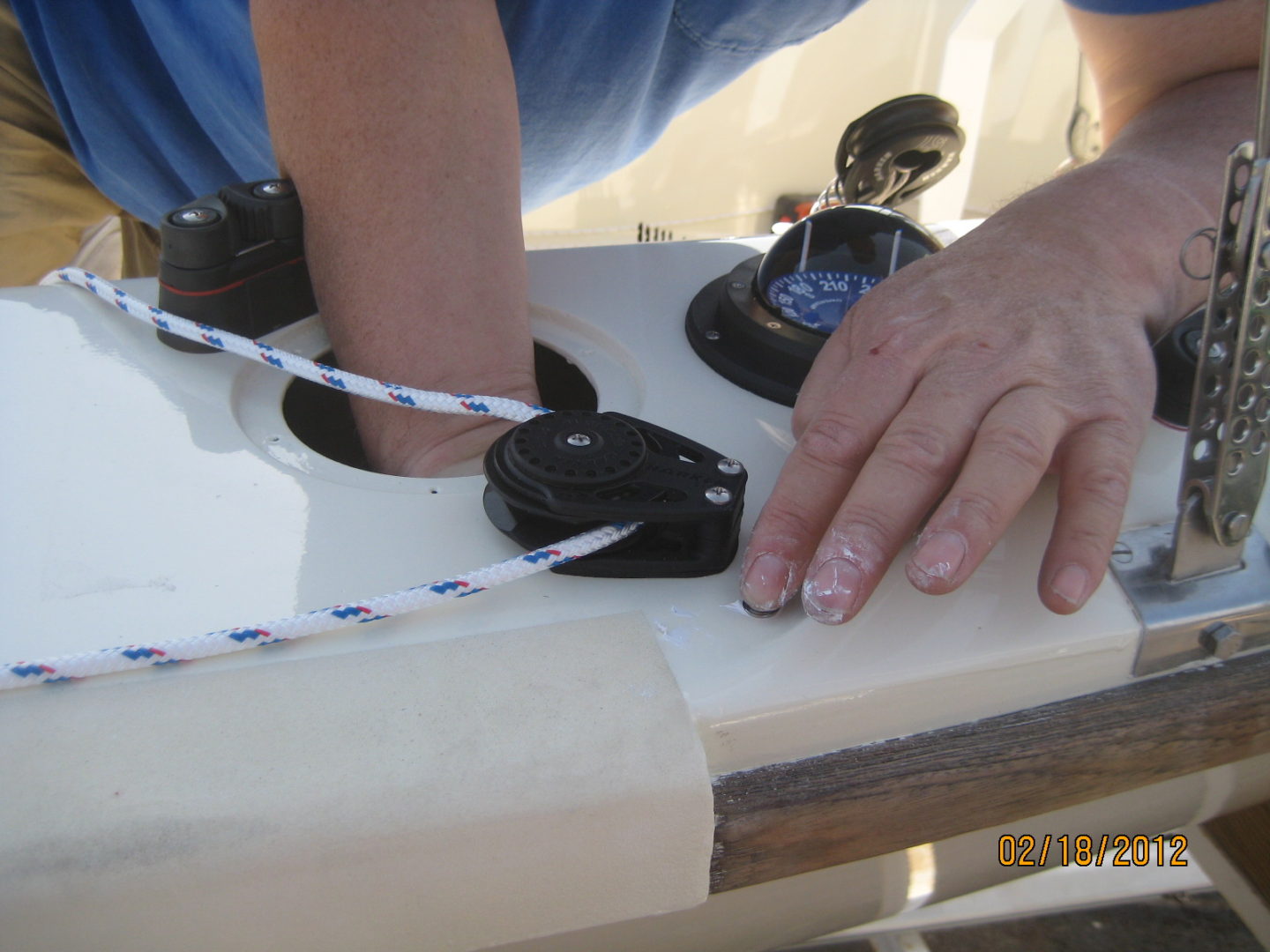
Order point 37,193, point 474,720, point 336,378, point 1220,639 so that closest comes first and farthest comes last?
point 474,720, point 1220,639, point 336,378, point 37,193

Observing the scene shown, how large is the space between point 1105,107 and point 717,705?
0.84 metres

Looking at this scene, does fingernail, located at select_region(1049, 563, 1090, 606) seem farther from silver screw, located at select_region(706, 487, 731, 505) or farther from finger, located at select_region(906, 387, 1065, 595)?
silver screw, located at select_region(706, 487, 731, 505)

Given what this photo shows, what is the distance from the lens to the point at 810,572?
1.69 feet

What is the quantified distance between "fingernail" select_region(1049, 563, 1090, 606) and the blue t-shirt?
656 mm

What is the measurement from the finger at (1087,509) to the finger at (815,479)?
0.35 ft

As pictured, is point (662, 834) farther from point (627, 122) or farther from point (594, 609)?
point (627, 122)

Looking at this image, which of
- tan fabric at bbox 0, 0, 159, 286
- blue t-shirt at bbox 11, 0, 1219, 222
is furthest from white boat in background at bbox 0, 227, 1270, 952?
tan fabric at bbox 0, 0, 159, 286

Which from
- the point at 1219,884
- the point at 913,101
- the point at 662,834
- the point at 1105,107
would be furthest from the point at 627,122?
the point at 1219,884

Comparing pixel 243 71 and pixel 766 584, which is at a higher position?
pixel 243 71

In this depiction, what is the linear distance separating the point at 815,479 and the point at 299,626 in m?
0.29

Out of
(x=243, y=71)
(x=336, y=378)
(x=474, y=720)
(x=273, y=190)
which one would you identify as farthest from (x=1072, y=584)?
(x=243, y=71)

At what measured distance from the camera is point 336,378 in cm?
68

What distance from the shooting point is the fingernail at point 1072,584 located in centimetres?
51
